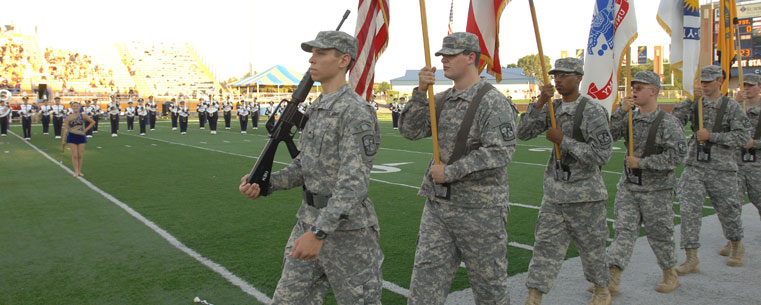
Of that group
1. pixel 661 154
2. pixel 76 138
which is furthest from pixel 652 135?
pixel 76 138

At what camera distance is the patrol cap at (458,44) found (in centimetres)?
354

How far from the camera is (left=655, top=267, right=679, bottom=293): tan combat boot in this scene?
4.88 metres

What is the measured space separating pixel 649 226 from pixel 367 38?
9.31 ft

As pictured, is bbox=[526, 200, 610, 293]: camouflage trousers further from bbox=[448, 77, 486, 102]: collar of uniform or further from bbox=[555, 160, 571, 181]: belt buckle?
bbox=[448, 77, 486, 102]: collar of uniform

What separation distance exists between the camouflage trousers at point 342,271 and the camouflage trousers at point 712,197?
3.89 m

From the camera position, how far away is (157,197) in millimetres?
9594

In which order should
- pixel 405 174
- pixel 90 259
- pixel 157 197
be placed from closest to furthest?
pixel 90 259
pixel 157 197
pixel 405 174

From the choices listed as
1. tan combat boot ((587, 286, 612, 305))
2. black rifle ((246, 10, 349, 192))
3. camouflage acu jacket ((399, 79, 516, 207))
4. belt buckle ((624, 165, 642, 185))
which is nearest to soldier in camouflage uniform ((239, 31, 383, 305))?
black rifle ((246, 10, 349, 192))

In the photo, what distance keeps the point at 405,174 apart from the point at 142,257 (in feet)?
23.3

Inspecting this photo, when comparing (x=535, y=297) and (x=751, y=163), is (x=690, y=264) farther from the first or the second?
(x=535, y=297)

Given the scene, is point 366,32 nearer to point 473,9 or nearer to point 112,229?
point 473,9

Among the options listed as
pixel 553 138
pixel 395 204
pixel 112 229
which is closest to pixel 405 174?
pixel 395 204

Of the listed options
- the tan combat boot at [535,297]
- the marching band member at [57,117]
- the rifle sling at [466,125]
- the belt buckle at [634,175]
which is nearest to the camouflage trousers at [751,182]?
the belt buckle at [634,175]

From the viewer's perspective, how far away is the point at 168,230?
23.5 feet
